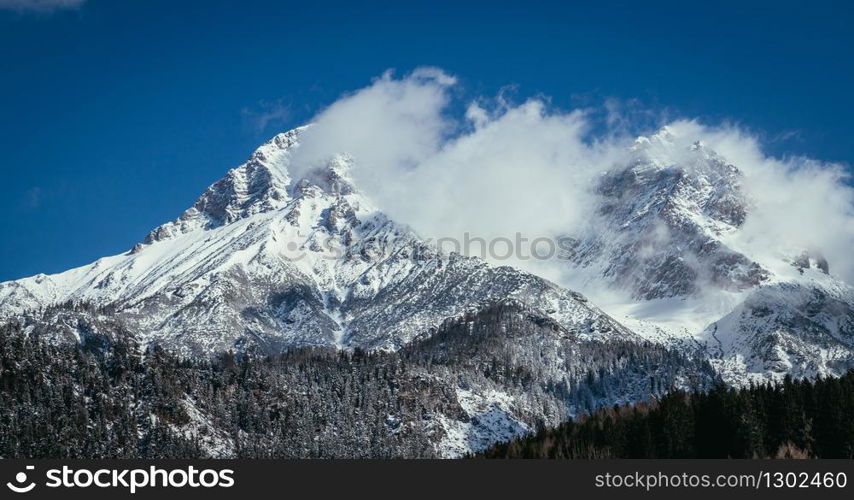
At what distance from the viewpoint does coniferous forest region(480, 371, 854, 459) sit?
146000 millimetres

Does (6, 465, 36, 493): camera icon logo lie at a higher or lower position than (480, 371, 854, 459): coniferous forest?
lower

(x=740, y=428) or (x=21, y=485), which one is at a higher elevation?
(x=740, y=428)

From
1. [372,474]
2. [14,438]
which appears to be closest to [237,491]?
[372,474]

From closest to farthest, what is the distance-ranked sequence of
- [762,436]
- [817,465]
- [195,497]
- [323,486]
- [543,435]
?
[195,497] < [323,486] < [817,465] < [762,436] < [543,435]

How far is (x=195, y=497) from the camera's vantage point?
80750 mm

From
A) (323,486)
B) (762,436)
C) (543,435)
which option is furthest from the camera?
(543,435)

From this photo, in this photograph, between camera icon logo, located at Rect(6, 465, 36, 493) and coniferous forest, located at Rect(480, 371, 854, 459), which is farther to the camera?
coniferous forest, located at Rect(480, 371, 854, 459)

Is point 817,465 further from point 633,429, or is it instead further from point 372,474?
point 633,429

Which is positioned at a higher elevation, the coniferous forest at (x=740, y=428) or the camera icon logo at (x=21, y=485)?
the coniferous forest at (x=740, y=428)

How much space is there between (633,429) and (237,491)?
101 metres

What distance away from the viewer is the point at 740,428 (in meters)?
150

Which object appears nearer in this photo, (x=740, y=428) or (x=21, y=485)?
(x=21, y=485)

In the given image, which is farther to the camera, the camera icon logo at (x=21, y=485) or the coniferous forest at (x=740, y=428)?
the coniferous forest at (x=740, y=428)

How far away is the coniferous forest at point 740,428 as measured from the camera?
479ft
